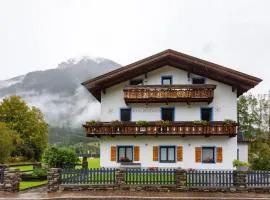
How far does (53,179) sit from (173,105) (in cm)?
1215

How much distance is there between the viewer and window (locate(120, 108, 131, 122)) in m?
32.7

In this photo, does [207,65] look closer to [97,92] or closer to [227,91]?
[227,91]

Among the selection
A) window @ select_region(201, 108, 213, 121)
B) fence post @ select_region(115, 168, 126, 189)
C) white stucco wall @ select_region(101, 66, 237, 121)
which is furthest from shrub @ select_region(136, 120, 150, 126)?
fence post @ select_region(115, 168, 126, 189)

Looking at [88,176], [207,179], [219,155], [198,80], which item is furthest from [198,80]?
[88,176]

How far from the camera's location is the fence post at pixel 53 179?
23.6 meters

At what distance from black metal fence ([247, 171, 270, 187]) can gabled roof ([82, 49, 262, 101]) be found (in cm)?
861

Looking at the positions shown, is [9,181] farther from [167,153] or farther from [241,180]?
[241,180]

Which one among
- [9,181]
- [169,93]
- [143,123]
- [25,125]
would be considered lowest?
[9,181]

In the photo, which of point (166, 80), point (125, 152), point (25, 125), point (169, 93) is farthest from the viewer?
point (25, 125)

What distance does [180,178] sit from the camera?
23844 mm

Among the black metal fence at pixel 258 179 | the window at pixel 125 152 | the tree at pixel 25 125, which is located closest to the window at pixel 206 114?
the window at pixel 125 152

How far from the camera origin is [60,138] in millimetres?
199000

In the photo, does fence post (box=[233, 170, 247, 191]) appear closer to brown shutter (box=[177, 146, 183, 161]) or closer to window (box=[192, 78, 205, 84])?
brown shutter (box=[177, 146, 183, 161])

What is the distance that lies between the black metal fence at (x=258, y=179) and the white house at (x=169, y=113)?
5.88 meters
